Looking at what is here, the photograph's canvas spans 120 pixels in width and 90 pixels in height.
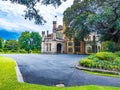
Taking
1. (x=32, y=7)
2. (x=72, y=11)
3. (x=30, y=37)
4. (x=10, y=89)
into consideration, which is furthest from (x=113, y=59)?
(x=30, y=37)

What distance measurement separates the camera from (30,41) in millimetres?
83500

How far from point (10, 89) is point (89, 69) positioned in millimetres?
8412

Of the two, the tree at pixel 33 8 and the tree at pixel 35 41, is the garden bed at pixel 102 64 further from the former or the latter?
the tree at pixel 35 41

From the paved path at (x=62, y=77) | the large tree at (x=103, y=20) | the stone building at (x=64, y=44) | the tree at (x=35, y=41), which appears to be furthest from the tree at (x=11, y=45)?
the paved path at (x=62, y=77)

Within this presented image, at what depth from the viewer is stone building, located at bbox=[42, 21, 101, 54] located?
60344 mm

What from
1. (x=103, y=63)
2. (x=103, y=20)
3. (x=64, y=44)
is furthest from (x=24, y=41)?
(x=103, y=63)

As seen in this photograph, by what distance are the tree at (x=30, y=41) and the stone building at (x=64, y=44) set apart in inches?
434

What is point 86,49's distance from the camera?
6197cm

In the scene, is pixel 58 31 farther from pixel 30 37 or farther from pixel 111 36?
pixel 111 36

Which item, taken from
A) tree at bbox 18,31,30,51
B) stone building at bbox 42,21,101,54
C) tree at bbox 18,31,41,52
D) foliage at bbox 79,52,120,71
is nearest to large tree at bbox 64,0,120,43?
foliage at bbox 79,52,120,71

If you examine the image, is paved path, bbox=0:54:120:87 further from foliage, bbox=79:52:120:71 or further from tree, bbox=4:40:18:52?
tree, bbox=4:40:18:52

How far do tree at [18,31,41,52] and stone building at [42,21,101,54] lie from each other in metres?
11.0

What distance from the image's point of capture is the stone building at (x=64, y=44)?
6034 cm

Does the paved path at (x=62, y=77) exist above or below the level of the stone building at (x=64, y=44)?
below
